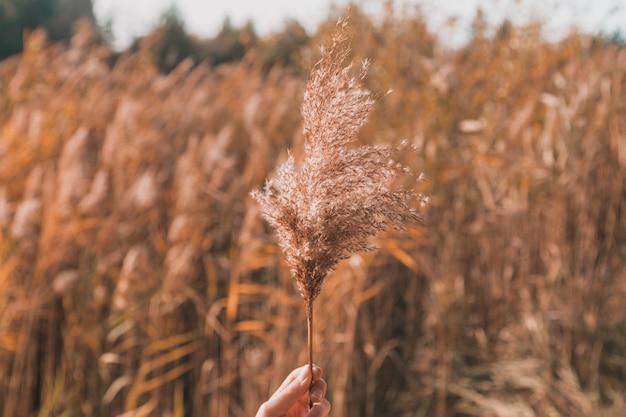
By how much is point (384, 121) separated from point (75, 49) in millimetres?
2869

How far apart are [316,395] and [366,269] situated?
201 cm

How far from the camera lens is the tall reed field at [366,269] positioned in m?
2.83

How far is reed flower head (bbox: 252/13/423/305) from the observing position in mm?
863

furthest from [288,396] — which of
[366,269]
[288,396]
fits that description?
[366,269]

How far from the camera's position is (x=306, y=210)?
874mm

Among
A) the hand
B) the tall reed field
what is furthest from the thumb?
the tall reed field

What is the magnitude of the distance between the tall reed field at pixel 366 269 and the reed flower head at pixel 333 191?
151 centimetres

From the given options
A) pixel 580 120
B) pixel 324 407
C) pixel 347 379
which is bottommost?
pixel 347 379

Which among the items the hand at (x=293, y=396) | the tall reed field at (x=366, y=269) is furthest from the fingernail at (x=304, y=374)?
the tall reed field at (x=366, y=269)

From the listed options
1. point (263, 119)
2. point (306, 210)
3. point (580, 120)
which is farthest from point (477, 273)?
point (306, 210)

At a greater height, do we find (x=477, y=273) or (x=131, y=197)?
(x=131, y=197)

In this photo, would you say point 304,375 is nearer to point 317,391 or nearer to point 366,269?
point 317,391

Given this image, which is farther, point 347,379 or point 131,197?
point 131,197

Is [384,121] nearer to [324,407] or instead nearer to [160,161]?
[160,161]
